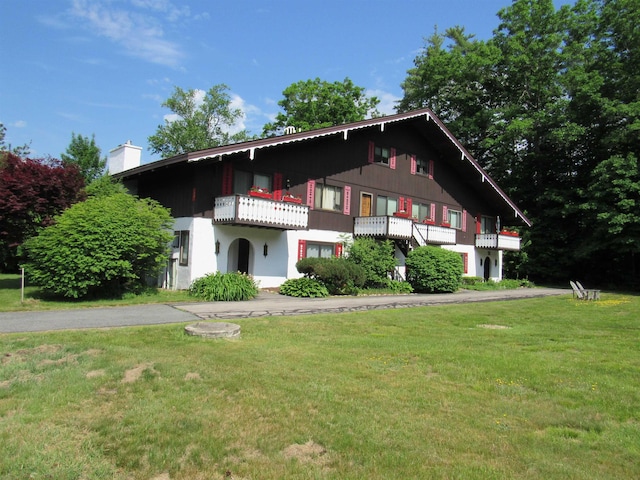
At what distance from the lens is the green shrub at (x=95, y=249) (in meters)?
13.5

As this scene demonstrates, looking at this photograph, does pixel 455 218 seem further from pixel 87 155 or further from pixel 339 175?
pixel 87 155

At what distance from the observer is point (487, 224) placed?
32969 millimetres

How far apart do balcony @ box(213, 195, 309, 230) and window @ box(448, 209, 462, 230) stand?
13402 mm

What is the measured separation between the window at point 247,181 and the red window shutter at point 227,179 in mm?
286

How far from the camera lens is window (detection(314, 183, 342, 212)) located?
22.5m

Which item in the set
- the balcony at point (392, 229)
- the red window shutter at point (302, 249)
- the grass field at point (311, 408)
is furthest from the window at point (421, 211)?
the grass field at point (311, 408)

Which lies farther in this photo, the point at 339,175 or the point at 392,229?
the point at 339,175

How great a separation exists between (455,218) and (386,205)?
700 cm

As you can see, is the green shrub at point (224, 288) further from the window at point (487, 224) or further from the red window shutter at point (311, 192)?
the window at point (487, 224)

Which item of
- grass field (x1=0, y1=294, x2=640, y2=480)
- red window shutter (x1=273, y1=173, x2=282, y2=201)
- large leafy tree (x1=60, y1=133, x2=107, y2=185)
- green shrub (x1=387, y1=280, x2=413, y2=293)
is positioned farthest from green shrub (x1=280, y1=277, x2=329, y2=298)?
large leafy tree (x1=60, y1=133, x2=107, y2=185)

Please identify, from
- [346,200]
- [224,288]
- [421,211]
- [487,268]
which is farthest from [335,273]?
[487,268]

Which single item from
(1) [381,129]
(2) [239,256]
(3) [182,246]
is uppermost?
(1) [381,129]

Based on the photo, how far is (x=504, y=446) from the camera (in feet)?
13.8

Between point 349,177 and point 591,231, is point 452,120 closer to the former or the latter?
point 591,231
